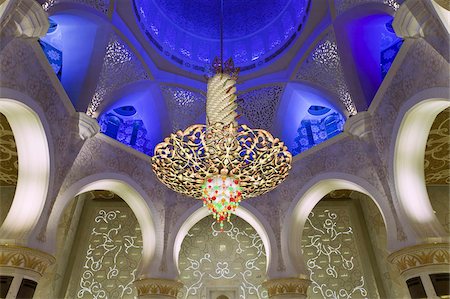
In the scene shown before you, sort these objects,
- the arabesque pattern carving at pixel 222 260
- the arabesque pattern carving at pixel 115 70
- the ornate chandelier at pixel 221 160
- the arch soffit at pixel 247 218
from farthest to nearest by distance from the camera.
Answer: the arabesque pattern carving at pixel 222 260, the arch soffit at pixel 247 218, the arabesque pattern carving at pixel 115 70, the ornate chandelier at pixel 221 160

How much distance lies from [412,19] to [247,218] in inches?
151

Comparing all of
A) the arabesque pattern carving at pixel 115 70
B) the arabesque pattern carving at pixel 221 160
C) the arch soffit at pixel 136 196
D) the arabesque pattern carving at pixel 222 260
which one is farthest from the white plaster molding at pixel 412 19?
the arabesque pattern carving at pixel 222 260

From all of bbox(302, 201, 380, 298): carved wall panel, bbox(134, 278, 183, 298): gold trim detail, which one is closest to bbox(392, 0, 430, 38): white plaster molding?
bbox(134, 278, 183, 298): gold trim detail

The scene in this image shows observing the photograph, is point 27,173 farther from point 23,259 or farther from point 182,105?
point 182,105

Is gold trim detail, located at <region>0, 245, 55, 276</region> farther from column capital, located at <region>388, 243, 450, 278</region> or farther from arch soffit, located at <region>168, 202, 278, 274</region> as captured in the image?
column capital, located at <region>388, 243, 450, 278</region>

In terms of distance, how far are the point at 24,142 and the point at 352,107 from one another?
14.2ft

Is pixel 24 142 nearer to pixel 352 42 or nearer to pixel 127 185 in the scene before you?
pixel 127 185

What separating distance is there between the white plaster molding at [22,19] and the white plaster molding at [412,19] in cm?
337

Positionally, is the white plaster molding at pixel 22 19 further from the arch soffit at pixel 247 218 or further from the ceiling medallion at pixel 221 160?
the arch soffit at pixel 247 218

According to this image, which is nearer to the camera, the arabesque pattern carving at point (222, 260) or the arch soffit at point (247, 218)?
the arch soffit at point (247, 218)

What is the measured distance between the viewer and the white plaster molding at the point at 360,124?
506 cm

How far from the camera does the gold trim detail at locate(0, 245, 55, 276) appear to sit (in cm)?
399

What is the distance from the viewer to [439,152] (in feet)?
18.7

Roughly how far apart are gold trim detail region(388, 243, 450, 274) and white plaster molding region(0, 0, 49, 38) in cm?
453
